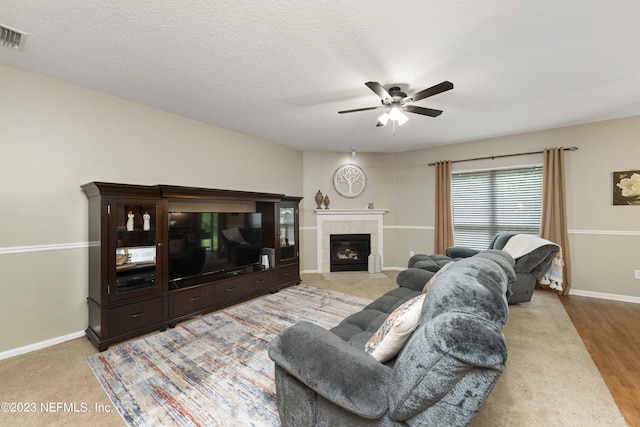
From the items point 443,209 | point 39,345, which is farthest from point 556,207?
point 39,345

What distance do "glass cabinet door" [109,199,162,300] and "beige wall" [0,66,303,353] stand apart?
0.47 metres

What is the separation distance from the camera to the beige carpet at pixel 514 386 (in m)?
1.65

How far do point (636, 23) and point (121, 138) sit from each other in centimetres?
469

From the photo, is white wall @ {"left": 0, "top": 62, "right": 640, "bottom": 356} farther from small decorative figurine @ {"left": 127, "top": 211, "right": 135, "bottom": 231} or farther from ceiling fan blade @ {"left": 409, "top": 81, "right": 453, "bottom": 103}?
ceiling fan blade @ {"left": 409, "top": 81, "right": 453, "bottom": 103}

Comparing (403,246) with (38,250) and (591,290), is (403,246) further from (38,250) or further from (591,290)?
(38,250)

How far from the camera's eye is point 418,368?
37.7 inches

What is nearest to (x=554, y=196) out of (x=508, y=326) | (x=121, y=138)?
(x=508, y=326)

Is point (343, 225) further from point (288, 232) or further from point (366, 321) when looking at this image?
point (366, 321)

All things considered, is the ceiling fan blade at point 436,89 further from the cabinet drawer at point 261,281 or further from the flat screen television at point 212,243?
the cabinet drawer at point 261,281

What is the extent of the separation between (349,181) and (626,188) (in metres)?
4.18

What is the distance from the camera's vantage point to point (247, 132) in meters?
4.28

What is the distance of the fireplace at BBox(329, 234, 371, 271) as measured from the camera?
5645 millimetres

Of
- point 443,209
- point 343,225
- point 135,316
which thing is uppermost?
point 443,209

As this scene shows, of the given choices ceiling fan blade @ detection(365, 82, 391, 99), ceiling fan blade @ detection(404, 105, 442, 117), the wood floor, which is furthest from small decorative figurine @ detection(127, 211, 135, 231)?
the wood floor
